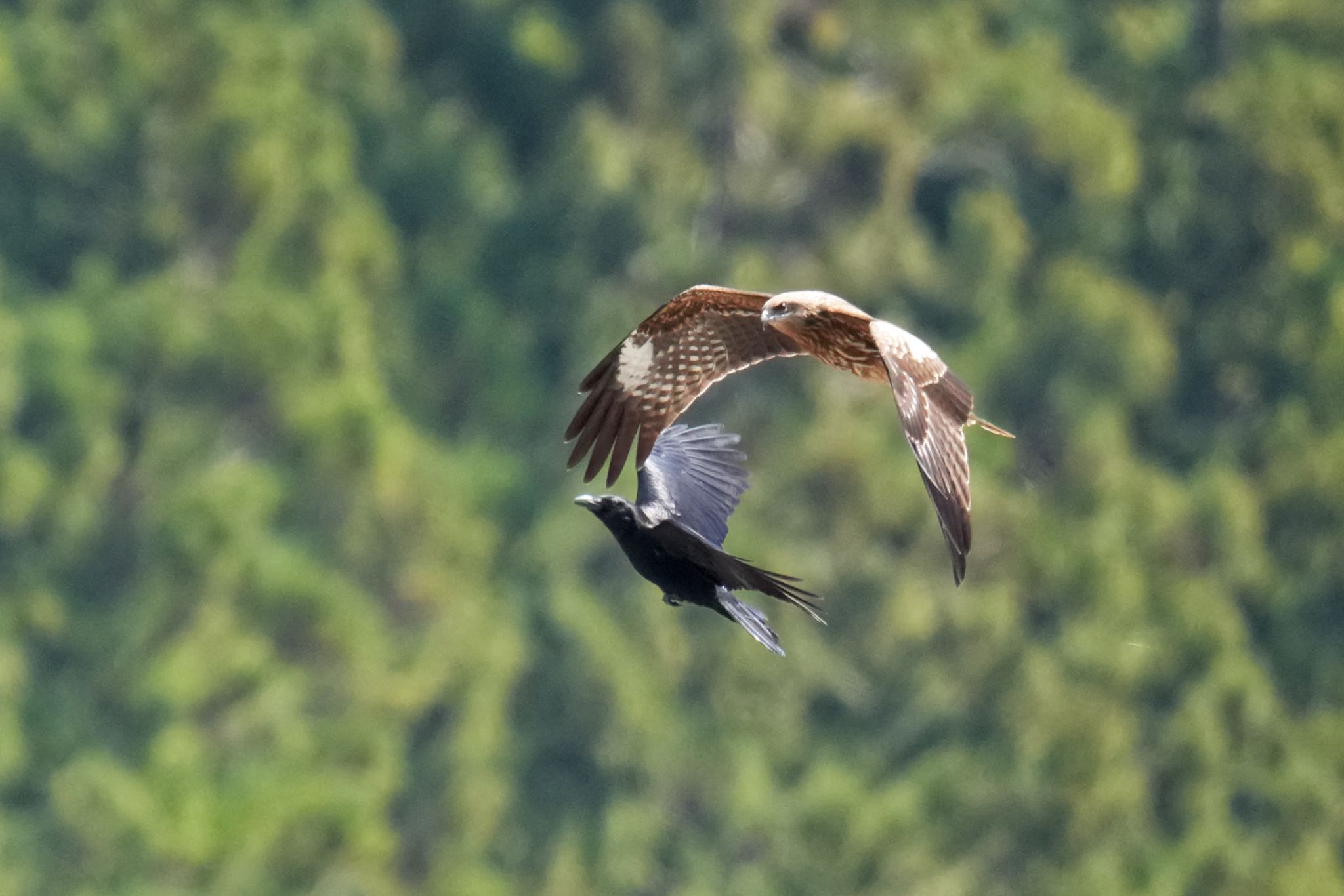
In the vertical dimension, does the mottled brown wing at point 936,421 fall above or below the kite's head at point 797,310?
below

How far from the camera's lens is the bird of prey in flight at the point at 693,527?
4.47 metres

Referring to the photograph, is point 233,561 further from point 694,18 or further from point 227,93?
point 694,18

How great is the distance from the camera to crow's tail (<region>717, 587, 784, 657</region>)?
4.55m

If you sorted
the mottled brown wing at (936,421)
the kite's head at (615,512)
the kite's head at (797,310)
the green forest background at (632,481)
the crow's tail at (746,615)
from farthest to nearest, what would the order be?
the green forest background at (632,481), the kite's head at (797,310), the kite's head at (615,512), the crow's tail at (746,615), the mottled brown wing at (936,421)

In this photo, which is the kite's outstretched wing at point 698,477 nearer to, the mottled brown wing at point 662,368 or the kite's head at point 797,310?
the mottled brown wing at point 662,368

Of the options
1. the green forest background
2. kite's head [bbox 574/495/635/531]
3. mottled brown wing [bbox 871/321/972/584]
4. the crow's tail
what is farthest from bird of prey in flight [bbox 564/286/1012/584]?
the green forest background

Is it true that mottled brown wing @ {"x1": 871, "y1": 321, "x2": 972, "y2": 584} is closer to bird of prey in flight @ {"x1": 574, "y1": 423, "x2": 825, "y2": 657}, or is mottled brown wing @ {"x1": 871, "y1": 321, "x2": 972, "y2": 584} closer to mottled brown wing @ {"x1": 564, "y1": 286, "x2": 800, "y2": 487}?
bird of prey in flight @ {"x1": 574, "y1": 423, "x2": 825, "y2": 657}

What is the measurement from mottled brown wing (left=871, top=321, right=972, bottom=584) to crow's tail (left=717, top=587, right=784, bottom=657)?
1.38ft

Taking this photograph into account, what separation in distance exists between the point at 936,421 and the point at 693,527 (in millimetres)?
688

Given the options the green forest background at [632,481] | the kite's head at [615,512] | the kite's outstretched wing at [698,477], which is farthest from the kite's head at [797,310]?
the green forest background at [632,481]

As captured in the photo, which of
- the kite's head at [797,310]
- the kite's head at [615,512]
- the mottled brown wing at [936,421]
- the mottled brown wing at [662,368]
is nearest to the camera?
the mottled brown wing at [936,421]

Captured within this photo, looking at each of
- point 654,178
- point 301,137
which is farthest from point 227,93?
point 654,178

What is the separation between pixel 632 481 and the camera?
14.3 meters

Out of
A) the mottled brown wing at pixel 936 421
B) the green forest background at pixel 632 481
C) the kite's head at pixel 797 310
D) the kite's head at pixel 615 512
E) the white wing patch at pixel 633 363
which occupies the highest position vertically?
the green forest background at pixel 632 481
